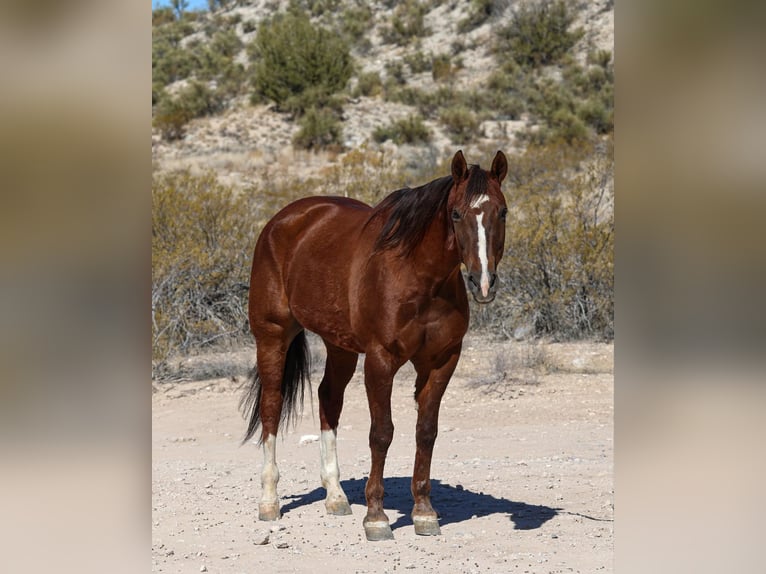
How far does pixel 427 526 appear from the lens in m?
5.58

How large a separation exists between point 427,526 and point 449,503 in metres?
0.86

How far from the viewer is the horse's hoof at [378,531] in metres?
5.49

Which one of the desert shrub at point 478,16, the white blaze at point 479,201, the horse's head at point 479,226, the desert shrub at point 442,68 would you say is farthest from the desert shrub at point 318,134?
the white blaze at point 479,201

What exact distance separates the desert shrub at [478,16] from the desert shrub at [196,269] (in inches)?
853

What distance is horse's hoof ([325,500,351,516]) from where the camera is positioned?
20.2 feet

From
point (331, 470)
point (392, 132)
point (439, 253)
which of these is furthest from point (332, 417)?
point (392, 132)

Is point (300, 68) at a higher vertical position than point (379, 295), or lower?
higher

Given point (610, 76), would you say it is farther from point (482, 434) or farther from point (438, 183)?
point (438, 183)

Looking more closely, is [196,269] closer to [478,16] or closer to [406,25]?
[478,16]

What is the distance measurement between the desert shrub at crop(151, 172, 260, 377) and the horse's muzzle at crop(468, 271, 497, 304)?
22.9 ft

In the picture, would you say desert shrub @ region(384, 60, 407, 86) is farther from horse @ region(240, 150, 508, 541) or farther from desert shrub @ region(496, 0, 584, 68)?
horse @ region(240, 150, 508, 541)
